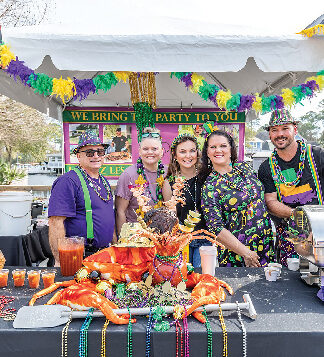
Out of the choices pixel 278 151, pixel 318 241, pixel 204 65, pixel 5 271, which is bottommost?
pixel 5 271

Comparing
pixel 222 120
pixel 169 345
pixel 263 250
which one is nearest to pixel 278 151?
pixel 263 250

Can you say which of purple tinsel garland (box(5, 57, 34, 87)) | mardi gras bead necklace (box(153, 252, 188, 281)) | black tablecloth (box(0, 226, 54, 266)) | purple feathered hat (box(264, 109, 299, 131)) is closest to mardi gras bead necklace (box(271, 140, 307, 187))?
purple feathered hat (box(264, 109, 299, 131))

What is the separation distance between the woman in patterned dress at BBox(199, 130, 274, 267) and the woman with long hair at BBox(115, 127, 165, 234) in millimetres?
518

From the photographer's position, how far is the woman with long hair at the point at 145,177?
2.86m

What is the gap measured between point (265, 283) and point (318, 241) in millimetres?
374

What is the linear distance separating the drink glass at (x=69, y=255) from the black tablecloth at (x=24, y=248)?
1433 millimetres

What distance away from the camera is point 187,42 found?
2.84 m

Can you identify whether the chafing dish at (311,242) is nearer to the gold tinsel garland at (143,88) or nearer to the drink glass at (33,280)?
the drink glass at (33,280)

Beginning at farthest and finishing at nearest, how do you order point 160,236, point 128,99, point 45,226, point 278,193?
1. point 128,99
2. point 45,226
3. point 278,193
4. point 160,236

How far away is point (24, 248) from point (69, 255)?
158 cm

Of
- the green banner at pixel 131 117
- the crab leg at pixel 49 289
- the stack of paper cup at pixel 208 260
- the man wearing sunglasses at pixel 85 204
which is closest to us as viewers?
the crab leg at pixel 49 289

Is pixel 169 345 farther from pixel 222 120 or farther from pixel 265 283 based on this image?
pixel 222 120

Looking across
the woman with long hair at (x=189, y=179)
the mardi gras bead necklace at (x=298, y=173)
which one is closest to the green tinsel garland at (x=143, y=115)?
the woman with long hair at (x=189, y=179)

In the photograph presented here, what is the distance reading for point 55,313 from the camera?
139cm
